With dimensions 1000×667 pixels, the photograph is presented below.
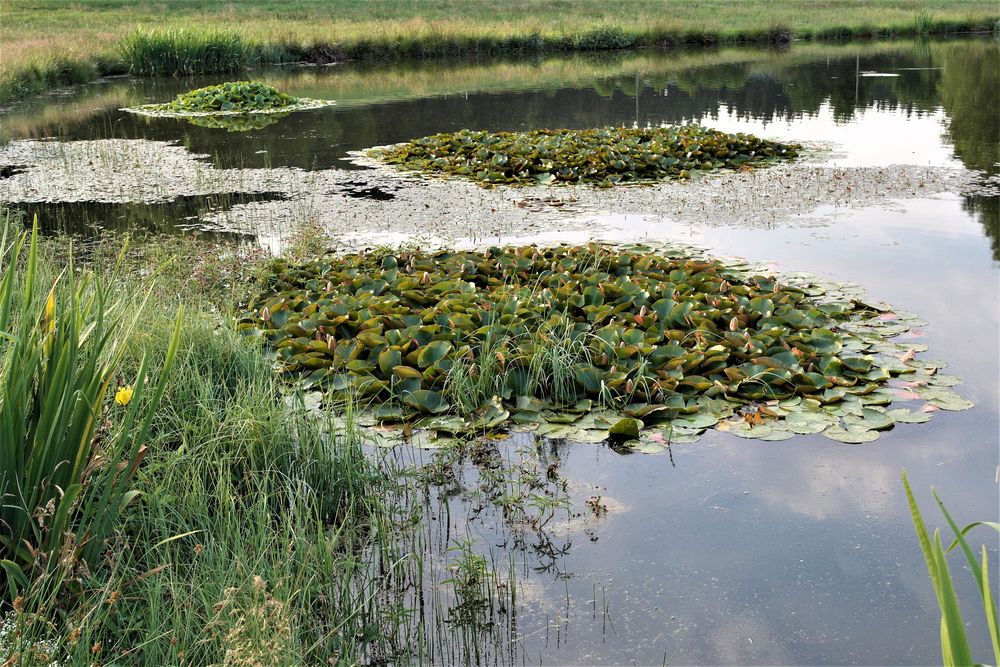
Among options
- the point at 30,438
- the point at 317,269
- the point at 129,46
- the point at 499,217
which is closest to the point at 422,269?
the point at 317,269

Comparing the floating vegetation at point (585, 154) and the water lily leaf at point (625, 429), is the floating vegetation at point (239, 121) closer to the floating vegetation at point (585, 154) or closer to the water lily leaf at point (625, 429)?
the floating vegetation at point (585, 154)

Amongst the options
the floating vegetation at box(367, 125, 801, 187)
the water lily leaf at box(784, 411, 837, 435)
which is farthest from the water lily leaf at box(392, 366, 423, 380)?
the floating vegetation at box(367, 125, 801, 187)

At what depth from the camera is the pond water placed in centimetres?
297

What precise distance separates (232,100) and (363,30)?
13076mm

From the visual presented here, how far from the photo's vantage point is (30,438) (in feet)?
8.80

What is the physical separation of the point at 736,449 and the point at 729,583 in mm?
1088

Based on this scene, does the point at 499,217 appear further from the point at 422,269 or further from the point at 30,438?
the point at 30,438

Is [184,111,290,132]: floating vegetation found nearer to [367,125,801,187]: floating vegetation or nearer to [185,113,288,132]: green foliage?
[185,113,288,132]: green foliage

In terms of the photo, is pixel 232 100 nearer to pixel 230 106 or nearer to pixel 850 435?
pixel 230 106

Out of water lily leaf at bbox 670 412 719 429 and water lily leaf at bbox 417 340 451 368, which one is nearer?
water lily leaf at bbox 670 412 719 429

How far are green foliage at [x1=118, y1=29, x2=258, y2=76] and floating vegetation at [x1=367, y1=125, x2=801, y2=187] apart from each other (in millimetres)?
13513

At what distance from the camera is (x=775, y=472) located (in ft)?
13.1

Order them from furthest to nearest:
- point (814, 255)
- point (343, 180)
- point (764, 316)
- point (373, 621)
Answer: point (343, 180) < point (814, 255) < point (764, 316) < point (373, 621)

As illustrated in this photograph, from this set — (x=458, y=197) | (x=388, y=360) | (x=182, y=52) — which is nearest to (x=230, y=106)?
(x=182, y=52)
